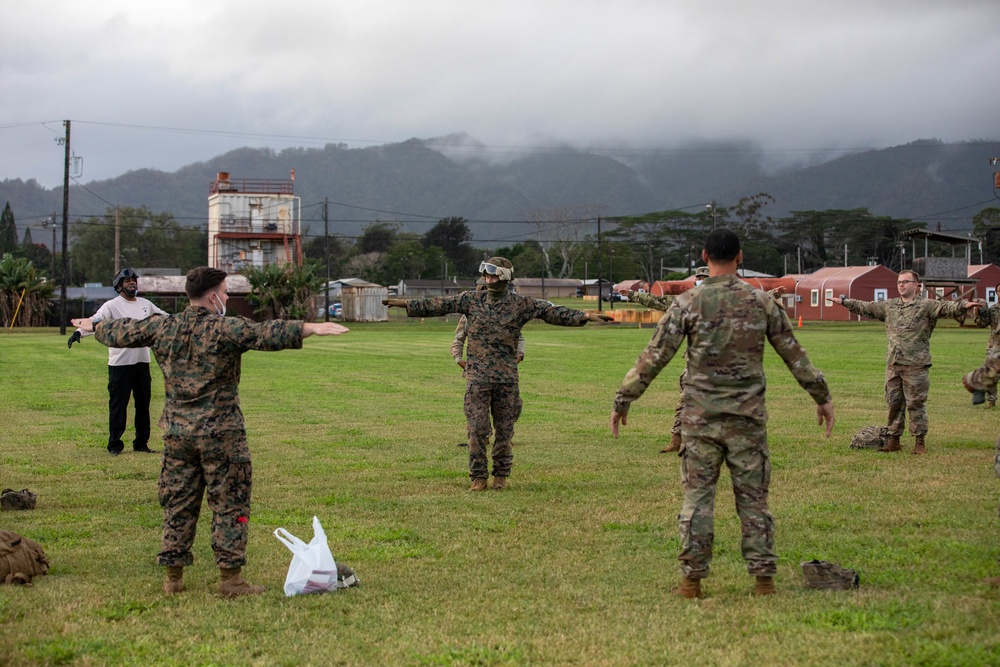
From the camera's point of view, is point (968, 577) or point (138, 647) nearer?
point (138, 647)

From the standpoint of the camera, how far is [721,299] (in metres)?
6.69

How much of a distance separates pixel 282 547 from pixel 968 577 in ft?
17.2

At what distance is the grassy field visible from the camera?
5.83 metres

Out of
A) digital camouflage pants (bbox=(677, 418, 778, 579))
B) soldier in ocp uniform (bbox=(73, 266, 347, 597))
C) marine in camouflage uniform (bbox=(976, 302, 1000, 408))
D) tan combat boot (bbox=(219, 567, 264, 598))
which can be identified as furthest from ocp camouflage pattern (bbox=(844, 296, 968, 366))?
tan combat boot (bbox=(219, 567, 264, 598))

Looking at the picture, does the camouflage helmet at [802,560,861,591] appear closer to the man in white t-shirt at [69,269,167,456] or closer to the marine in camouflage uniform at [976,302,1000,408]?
the marine in camouflage uniform at [976,302,1000,408]

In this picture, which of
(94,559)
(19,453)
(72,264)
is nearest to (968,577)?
(94,559)

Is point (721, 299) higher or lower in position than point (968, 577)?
higher

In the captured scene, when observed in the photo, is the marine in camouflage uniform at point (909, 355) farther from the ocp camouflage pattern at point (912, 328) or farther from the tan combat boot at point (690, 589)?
the tan combat boot at point (690, 589)

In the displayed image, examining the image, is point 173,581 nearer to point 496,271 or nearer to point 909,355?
point 496,271

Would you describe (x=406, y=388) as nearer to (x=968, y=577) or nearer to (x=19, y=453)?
(x=19, y=453)

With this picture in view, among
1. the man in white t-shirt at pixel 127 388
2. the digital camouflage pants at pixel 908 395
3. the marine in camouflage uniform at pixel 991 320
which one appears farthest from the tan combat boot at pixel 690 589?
the man in white t-shirt at pixel 127 388

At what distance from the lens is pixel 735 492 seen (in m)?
6.70

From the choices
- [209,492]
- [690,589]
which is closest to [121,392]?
[209,492]

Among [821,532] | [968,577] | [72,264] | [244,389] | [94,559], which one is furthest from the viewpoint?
[72,264]
